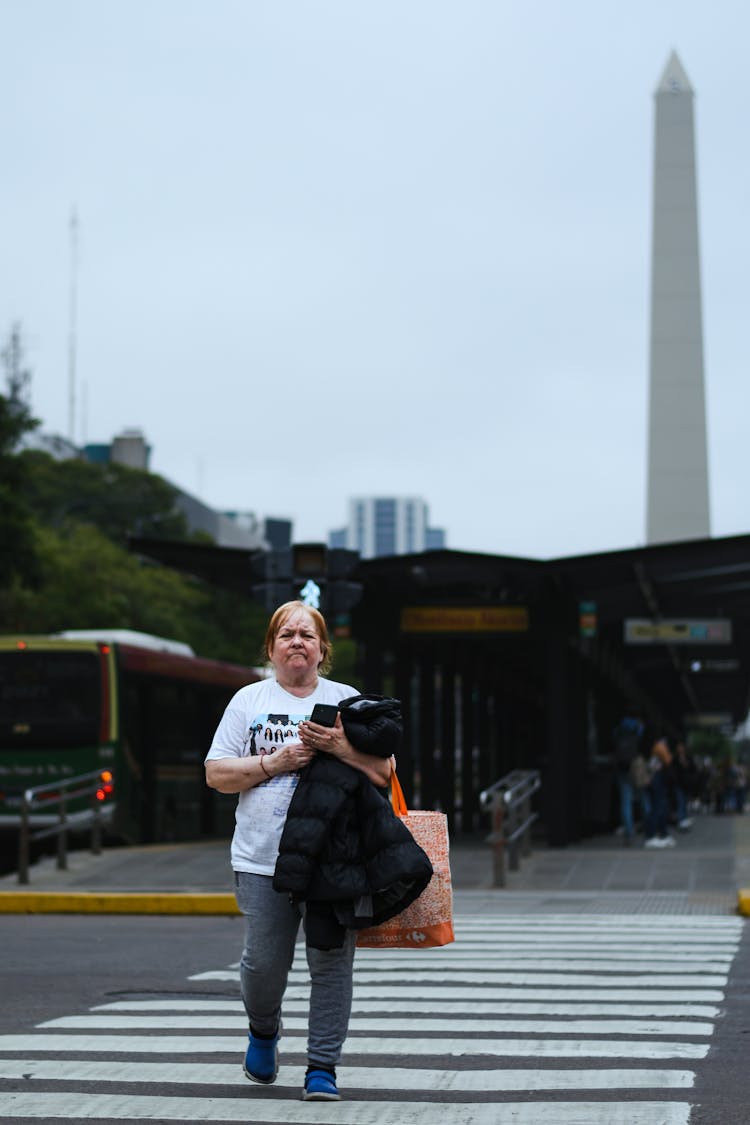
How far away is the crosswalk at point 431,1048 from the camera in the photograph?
20.4ft

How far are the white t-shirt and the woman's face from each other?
89 mm

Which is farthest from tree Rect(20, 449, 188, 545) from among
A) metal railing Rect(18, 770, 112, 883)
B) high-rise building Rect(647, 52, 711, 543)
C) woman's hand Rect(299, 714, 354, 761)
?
woman's hand Rect(299, 714, 354, 761)

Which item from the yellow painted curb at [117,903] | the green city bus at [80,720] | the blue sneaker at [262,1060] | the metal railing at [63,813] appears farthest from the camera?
the green city bus at [80,720]

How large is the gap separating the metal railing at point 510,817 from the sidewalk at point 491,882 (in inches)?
9.2

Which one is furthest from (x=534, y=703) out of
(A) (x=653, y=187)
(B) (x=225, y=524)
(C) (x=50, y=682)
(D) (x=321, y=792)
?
(B) (x=225, y=524)

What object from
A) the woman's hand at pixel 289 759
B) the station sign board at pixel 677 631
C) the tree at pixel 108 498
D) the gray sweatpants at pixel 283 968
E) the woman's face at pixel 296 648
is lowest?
the gray sweatpants at pixel 283 968

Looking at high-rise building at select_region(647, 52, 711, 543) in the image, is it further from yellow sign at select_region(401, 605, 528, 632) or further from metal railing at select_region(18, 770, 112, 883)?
metal railing at select_region(18, 770, 112, 883)

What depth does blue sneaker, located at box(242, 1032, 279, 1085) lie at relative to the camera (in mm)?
6578

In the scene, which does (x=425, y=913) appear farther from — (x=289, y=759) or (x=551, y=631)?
(x=551, y=631)

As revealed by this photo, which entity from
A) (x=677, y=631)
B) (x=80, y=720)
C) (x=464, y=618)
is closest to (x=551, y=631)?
(x=464, y=618)

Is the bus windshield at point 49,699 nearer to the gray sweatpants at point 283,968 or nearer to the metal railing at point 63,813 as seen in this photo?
the metal railing at point 63,813

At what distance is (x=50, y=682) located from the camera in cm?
2445

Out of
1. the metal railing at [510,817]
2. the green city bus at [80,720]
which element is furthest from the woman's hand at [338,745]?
the green city bus at [80,720]

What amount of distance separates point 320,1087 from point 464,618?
18.8 meters
